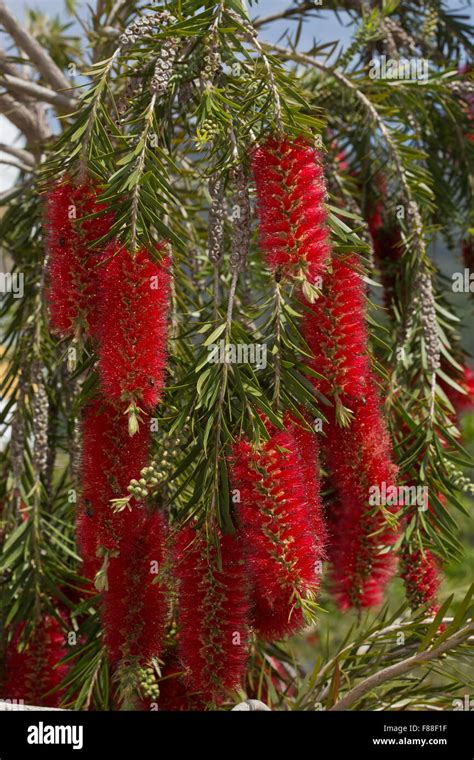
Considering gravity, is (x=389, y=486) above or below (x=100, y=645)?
above

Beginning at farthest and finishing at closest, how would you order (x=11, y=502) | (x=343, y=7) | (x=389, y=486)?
(x=343, y=7) < (x=11, y=502) < (x=389, y=486)

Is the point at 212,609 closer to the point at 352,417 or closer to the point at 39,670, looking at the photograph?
the point at 352,417

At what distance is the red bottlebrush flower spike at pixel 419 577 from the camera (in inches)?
39.2

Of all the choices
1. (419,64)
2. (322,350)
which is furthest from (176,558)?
(419,64)

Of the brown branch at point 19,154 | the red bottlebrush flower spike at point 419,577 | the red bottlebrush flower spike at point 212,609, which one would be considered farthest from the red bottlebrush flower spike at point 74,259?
the brown branch at point 19,154

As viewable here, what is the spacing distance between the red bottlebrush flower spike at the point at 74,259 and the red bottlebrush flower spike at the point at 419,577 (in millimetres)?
433

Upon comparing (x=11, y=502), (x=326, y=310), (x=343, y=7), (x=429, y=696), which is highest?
(x=343, y=7)

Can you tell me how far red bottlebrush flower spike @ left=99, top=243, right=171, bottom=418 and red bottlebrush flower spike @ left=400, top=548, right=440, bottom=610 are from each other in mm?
386

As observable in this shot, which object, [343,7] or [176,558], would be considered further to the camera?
[343,7]

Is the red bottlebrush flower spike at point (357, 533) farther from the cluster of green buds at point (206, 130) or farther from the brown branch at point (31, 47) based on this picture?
the brown branch at point (31, 47)

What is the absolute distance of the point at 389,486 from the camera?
90 cm

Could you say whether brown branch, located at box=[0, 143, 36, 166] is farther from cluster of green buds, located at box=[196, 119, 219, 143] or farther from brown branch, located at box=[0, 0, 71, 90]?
cluster of green buds, located at box=[196, 119, 219, 143]

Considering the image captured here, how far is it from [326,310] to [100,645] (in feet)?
1.71

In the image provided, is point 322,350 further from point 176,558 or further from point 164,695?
point 164,695
